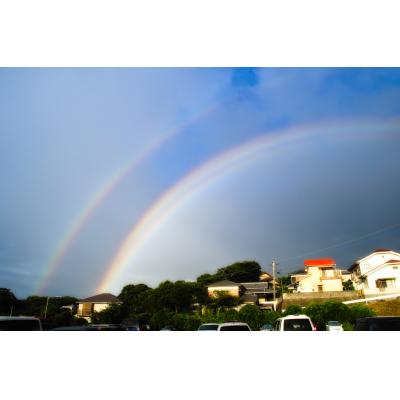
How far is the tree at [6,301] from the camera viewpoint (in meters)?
43.5

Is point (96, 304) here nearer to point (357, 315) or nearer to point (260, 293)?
point (260, 293)

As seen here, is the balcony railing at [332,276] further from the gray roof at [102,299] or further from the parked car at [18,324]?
the parked car at [18,324]

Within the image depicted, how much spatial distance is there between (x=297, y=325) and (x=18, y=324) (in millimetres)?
6617

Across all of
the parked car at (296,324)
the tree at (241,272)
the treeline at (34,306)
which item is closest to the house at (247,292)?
the tree at (241,272)

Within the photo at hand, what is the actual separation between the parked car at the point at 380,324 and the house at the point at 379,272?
3142cm

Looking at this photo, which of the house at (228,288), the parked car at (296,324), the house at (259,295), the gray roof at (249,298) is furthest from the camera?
the house at (228,288)

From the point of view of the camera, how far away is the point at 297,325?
9039 mm

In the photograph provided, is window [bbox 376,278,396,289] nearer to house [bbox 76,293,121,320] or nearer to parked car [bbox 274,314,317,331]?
house [bbox 76,293,121,320]

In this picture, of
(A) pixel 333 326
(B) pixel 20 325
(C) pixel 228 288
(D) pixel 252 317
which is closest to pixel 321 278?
(C) pixel 228 288

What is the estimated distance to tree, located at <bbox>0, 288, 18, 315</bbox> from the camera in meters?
43.5

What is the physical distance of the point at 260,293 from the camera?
4906cm

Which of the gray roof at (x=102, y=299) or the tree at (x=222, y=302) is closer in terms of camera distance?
the tree at (x=222, y=302)
